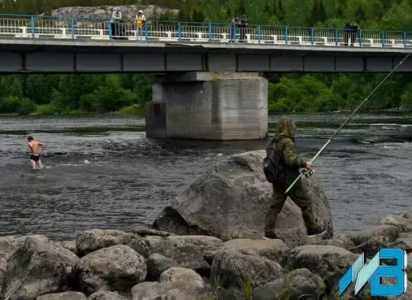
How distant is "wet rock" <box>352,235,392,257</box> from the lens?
1250cm

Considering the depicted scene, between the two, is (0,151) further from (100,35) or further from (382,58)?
(382,58)

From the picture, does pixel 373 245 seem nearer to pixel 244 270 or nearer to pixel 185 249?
pixel 185 249

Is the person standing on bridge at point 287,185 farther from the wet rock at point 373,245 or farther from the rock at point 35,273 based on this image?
the rock at point 35,273

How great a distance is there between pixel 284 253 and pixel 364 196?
12523 mm

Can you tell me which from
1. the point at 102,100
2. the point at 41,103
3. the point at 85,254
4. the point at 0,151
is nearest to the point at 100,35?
the point at 0,151

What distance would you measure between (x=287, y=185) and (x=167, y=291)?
3.91 m

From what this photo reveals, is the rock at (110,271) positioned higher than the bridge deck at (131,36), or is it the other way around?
the bridge deck at (131,36)

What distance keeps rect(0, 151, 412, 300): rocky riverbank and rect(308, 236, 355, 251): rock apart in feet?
0.08

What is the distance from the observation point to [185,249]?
40.1 ft

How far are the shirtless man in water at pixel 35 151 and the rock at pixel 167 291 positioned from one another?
23152mm

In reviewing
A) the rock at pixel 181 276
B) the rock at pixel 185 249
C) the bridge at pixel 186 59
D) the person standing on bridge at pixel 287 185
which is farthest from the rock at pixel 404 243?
the bridge at pixel 186 59

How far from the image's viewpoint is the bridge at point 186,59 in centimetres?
4656

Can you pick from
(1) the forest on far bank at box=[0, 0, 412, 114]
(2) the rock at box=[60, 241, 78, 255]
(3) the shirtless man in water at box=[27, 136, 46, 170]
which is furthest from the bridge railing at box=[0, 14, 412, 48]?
(1) the forest on far bank at box=[0, 0, 412, 114]

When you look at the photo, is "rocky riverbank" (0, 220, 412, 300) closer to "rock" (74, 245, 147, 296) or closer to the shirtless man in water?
"rock" (74, 245, 147, 296)
